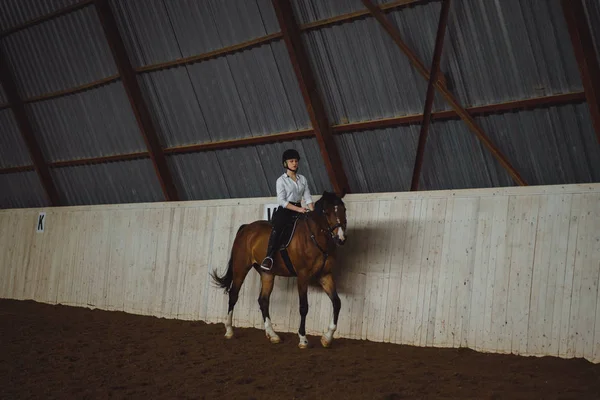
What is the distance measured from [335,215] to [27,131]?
1069cm

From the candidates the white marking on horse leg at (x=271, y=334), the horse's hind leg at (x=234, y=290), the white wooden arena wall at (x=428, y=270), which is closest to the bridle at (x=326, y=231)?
the white wooden arena wall at (x=428, y=270)

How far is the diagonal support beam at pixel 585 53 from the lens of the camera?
23.8 ft

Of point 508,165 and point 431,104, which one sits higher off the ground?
point 431,104

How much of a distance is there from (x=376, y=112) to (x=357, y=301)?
2.85 m

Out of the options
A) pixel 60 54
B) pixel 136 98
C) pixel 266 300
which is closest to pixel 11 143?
pixel 60 54

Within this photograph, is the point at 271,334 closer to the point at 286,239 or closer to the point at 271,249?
the point at 271,249

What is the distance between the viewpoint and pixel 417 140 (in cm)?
963

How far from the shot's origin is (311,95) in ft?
33.7

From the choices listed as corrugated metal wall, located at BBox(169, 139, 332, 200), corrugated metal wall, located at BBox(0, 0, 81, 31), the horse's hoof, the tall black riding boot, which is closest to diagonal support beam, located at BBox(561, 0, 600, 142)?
the tall black riding boot

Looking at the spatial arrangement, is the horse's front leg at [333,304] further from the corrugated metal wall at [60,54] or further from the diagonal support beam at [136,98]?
the corrugated metal wall at [60,54]

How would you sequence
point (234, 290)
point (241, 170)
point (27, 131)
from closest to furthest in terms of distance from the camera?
1. point (234, 290)
2. point (241, 170)
3. point (27, 131)

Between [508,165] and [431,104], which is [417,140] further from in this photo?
[508,165]

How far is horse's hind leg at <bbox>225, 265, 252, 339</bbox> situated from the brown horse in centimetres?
3

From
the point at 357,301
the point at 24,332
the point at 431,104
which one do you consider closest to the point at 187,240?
the point at 24,332
